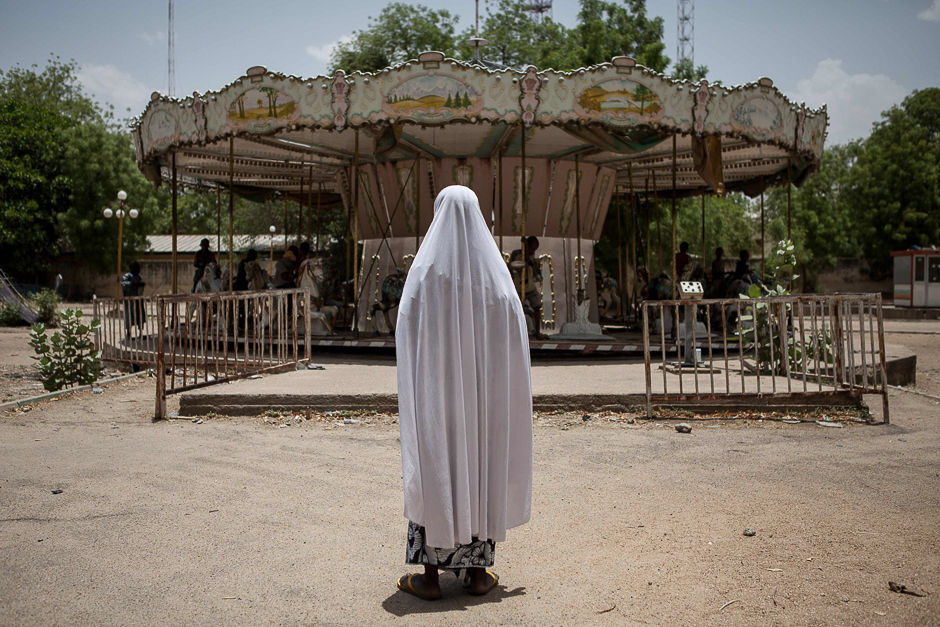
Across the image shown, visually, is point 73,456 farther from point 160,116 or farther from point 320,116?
point 160,116

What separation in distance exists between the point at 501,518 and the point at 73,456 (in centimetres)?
409

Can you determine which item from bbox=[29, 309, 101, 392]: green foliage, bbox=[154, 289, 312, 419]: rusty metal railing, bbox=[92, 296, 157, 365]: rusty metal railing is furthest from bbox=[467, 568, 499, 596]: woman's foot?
bbox=[29, 309, 101, 392]: green foliage

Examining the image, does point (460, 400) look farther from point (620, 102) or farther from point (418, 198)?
point (418, 198)

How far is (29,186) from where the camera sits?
1323 inches

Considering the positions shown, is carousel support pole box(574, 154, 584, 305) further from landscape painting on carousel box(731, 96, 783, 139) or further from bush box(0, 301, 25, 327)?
bush box(0, 301, 25, 327)

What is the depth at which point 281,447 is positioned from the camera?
6043mm

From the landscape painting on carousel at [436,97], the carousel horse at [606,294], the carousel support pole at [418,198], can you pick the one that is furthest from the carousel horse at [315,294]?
the carousel horse at [606,294]

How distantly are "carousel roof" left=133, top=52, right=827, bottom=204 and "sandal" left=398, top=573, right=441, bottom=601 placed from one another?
26.6 ft

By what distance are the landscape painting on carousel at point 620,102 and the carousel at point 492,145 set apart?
0.02 m

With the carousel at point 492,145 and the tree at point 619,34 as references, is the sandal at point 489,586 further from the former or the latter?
the tree at point 619,34

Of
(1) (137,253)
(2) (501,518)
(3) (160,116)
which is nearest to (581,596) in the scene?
(2) (501,518)

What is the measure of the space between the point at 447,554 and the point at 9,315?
2377 cm

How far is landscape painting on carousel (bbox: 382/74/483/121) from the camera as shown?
33.8 ft

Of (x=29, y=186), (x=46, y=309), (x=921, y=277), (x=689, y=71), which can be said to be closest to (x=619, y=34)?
(x=689, y=71)
